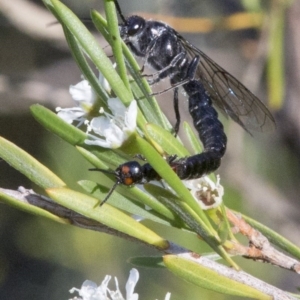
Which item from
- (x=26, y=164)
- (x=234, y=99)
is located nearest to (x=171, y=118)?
(x=234, y=99)

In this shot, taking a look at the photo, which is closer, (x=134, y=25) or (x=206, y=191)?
(x=206, y=191)

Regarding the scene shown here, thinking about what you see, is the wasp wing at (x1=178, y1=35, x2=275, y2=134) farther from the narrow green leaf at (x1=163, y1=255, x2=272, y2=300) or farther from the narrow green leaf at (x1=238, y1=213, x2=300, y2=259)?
the narrow green leaf at (x1=163, y1=255, x2=272, y2=300)

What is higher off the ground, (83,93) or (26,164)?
(83,93)

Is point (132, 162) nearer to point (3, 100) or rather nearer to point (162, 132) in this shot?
point (162, 132)

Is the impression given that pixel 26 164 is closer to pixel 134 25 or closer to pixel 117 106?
pixel 117 106

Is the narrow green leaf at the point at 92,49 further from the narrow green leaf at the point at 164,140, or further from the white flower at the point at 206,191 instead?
the white flower at the point at 206,191

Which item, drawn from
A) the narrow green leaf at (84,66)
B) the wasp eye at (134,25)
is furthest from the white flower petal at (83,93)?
the wasp eye at (134,25)
